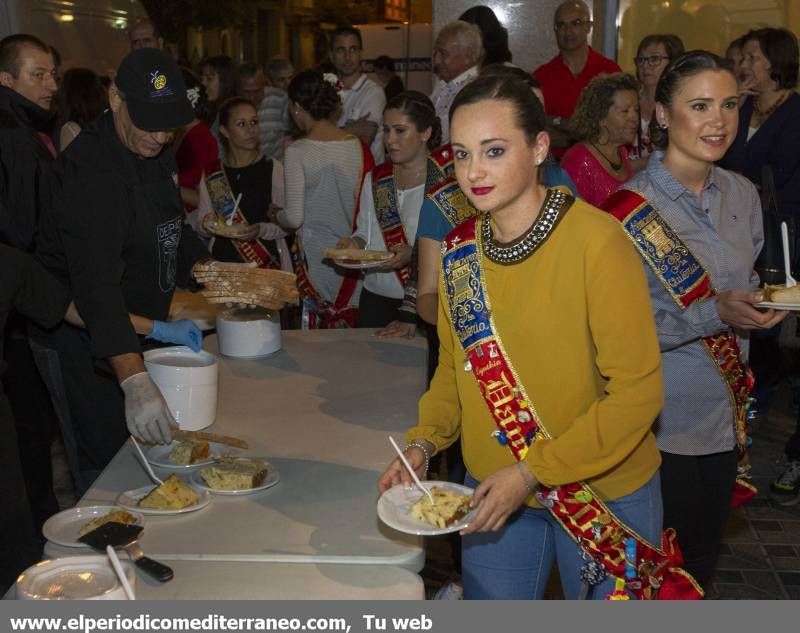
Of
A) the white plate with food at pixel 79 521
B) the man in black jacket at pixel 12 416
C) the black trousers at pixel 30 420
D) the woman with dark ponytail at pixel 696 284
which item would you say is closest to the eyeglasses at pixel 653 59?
the woman with dark ponytail at pixel 696 284

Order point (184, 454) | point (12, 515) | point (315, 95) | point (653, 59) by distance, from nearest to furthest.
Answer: point (184, 454), point (12, 515), point (315, 95), point (653, 59)

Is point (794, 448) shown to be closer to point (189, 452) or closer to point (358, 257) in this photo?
point (358, 257)

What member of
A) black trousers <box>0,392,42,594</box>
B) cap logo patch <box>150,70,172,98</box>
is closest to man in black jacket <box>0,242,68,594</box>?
black trousers <box>0,392,42,594</box>

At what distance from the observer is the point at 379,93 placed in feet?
21.8

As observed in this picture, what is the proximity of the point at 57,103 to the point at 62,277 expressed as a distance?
3.10 m

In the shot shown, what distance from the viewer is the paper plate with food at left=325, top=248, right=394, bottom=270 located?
164 inches

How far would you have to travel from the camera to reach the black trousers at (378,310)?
4531mm

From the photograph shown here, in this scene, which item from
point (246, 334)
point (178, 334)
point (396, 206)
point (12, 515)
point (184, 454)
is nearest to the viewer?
point (184, 454)

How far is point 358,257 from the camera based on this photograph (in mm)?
4172

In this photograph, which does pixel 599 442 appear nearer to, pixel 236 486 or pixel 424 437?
pixel 424 437

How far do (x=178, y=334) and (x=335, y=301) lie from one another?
A: 7.49 ft

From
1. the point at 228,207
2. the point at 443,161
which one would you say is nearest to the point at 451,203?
the point at 443,161

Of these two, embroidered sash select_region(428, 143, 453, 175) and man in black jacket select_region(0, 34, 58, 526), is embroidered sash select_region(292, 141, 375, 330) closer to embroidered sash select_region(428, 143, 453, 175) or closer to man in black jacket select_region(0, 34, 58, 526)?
embroidered sash select_region(428, 143, 453, 175)

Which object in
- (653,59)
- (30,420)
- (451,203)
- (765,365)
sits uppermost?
(653,59)
